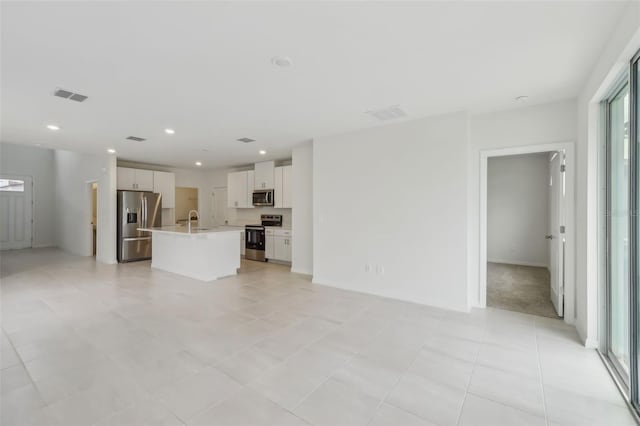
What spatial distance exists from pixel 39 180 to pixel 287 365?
11683 millimetres

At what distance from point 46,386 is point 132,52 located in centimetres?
268

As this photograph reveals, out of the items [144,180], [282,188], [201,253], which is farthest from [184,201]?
[201,253]

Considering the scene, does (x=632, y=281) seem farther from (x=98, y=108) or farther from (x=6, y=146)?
(x=6, y=146)

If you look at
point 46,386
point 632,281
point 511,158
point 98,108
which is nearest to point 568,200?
point 632,281

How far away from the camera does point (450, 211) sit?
3891 mm

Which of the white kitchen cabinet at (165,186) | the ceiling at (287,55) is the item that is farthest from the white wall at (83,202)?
the ceiling at (287,55)

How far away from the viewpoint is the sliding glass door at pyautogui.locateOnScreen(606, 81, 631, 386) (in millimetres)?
2365

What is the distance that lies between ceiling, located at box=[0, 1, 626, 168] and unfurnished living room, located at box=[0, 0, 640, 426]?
0.8 inches

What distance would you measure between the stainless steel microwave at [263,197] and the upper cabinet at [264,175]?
0.13 metres

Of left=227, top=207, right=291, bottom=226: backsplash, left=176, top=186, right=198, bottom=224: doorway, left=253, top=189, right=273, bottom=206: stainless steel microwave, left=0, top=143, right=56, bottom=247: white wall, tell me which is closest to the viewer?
left=253, top=189, right=273, bottom=206: stainless steel microwave

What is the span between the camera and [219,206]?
942 cm

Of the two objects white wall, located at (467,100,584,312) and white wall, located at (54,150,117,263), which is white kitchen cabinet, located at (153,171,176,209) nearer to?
white wall, located at (54,150,117,263)

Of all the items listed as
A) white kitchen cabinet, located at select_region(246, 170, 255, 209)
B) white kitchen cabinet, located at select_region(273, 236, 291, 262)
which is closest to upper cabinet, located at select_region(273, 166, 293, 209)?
white kitchen cabinet, located at select_region(273, 236, 291, 262)

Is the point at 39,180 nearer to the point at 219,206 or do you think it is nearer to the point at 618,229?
the point at 219,206
